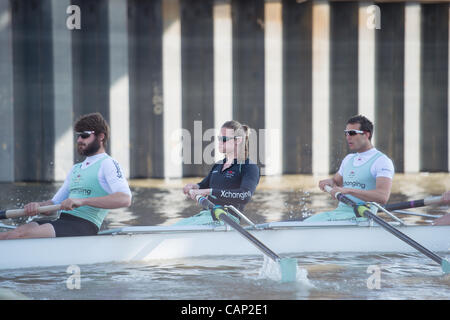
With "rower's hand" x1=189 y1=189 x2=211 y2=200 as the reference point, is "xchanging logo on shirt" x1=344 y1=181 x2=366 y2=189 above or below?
above

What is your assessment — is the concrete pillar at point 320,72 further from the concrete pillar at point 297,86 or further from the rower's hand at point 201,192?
the rower's hand at point 201,192

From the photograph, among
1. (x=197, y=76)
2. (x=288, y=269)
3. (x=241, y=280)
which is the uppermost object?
(x=197, y=76)

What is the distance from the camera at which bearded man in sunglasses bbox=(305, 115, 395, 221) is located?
231 inches

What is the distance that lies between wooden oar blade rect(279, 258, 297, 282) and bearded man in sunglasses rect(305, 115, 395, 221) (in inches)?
46.3

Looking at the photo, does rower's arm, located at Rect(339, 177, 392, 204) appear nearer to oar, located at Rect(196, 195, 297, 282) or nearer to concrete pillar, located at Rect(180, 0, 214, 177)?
oar, located at Rect(196, 195, 297, 282)

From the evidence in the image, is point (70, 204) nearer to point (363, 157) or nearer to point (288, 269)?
point (288, 269)

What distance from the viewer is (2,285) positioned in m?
4.87

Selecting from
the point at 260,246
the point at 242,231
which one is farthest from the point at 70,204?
the point at 260,246

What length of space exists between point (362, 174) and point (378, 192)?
0.79 ft

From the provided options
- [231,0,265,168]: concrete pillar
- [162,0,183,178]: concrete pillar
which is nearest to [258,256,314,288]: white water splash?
[162,0,183,178]: concrete pillar

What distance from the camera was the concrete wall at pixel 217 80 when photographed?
570 inches

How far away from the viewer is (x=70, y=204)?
16.3ft

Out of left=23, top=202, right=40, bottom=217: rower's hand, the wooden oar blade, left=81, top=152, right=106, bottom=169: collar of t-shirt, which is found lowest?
the wooden oar blade
